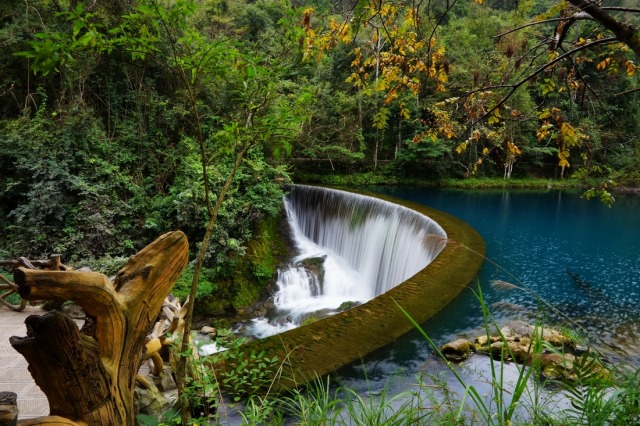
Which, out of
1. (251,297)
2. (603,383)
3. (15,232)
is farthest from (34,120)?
(603,383)

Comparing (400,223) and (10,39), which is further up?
(10,39)

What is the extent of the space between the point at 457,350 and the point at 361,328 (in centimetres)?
115

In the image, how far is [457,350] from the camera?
4238mm

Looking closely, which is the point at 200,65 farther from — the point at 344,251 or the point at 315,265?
the point at 344,251

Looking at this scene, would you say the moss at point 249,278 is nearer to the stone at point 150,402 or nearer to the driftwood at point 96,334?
the stone at point 150,402

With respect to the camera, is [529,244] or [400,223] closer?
[400,223]

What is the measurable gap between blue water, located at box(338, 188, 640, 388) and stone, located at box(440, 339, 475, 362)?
0.16 meters

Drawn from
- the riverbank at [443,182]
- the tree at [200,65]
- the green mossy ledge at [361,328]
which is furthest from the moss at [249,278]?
the riverbank at [443,182]

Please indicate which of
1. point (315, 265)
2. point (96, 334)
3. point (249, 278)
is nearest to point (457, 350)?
point (96, 334)

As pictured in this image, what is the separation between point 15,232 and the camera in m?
7.77

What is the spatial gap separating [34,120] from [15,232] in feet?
8.01

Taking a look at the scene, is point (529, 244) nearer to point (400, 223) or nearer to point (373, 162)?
point (400, 223)

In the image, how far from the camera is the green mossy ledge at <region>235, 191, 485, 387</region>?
3375mm

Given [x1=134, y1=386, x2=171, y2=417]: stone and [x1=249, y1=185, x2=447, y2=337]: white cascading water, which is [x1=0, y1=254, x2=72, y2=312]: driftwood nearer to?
[x1=134, y1=386, x2=171, y2=417]: stone
